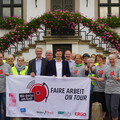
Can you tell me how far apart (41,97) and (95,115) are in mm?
1494

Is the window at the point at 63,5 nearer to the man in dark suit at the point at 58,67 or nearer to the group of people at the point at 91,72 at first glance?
the group of people at the point at 91,72

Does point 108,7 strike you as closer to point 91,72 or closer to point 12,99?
point 91,72

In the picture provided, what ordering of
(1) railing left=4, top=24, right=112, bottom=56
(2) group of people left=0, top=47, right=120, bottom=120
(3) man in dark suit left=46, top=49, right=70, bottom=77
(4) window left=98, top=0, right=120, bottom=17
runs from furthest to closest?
(4) window left=98, top=0, right=120, bottom=17 < (1) railing left=4, top=24, right=112, bottom=56 < (3) man in dark suit left=46, top=49, right=70, bottom=77 < (2) group of people left=0, top=47, right=120, bottom=120

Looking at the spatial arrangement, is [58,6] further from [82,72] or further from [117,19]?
[82,72]

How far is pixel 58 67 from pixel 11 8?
406 inches

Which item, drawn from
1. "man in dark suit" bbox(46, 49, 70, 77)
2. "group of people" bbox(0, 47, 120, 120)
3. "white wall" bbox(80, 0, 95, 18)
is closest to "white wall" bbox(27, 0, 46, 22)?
"white wall" bbox(80, 0, 95, 18)

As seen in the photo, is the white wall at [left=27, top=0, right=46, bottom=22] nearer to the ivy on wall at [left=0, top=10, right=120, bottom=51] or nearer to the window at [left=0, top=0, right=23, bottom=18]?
the window at [left=0, top=0, right=23, bottom=18]

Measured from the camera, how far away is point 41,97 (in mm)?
6512

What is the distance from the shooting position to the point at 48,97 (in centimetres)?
652

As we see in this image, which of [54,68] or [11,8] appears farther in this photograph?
[11,8]

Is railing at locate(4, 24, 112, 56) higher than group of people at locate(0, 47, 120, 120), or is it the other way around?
railing at locate(4, 24, 112, 56)

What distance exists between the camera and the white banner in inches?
255

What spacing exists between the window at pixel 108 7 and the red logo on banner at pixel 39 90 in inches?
392

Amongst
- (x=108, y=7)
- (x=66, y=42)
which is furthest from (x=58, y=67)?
(x=108, y=7)
